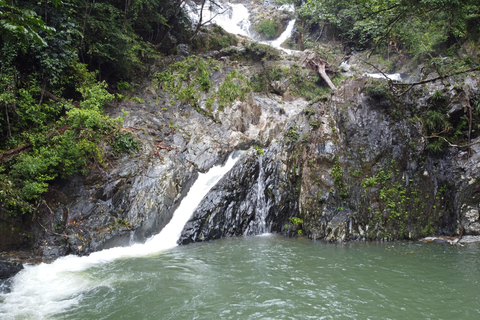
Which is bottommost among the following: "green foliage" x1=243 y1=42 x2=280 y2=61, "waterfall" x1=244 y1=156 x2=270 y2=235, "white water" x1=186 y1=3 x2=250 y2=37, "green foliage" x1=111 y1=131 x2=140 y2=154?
"waterfall" x1=244 y1=156 x2=270 y2=235

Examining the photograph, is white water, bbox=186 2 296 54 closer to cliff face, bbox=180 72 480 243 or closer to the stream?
cliff face, bbox=180 72 480 243

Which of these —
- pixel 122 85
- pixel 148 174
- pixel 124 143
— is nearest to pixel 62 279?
pixel 148 174

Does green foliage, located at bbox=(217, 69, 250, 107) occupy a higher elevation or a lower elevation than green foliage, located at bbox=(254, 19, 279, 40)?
lower

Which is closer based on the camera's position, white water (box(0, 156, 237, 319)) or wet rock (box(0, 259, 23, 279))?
white water (box(0, 156, 237, 319))

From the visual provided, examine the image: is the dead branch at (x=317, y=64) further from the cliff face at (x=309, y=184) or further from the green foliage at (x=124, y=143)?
the green foliage at (x=124, y=143)

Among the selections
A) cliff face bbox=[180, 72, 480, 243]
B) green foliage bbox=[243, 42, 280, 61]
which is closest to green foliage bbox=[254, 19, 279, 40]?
green foliage bbox=[243, 42, 280, 61]

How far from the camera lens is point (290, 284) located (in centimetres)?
641

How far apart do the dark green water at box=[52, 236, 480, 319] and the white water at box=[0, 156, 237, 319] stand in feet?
1.04

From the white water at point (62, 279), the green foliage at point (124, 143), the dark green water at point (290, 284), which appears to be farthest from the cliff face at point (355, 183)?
the green foliage at point (124, 143)

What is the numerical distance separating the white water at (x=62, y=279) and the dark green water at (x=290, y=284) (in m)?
0.32

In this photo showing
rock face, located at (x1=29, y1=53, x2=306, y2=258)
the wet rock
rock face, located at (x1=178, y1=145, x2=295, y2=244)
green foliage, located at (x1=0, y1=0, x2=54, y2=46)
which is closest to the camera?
green foliage, located at (x1=0, y1=0, x2=54, y2=46)

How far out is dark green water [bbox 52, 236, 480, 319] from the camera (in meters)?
5.26

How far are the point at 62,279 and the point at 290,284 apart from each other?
5677mm

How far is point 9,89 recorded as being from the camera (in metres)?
9.11
